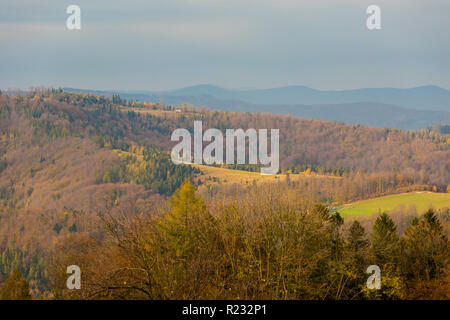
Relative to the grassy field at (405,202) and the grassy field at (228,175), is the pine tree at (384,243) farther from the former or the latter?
the grassy field at (228,175)

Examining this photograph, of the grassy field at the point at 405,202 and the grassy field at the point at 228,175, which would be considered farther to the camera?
the grassy field at the point at 228,175

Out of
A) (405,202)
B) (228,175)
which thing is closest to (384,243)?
(405,202)

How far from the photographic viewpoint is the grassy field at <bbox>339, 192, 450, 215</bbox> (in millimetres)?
102312

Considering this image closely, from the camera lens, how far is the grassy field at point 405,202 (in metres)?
102

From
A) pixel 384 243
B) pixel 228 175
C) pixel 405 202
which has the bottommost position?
pixel 228 175

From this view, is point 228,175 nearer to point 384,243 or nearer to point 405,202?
point 405,202

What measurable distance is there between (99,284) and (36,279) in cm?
7155

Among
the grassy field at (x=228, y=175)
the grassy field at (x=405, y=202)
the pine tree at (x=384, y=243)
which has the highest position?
the pine tree at (x=384, y=243)

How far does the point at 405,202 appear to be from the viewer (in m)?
112

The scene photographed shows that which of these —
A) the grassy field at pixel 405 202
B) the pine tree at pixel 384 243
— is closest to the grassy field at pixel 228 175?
the grassy field at pixel 405 202

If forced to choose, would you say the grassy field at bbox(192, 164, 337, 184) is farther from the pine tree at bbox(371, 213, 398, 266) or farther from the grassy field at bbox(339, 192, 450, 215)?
the pine tree at bbox(371, 213, 398, 266)
